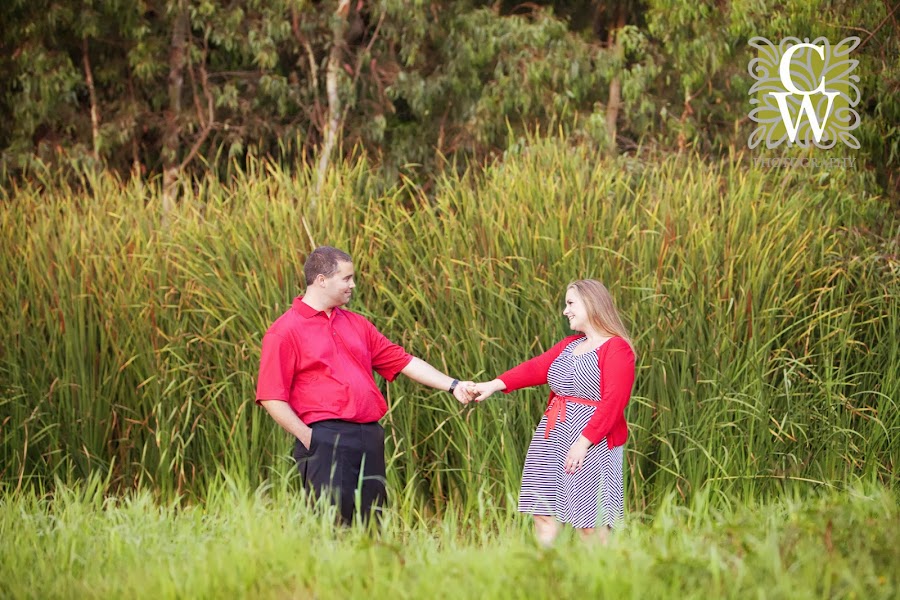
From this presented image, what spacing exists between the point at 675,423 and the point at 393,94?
1153 centimetres

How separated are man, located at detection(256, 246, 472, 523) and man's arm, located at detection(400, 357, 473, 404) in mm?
472

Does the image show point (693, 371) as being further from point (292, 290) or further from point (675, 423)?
point (292, 290)

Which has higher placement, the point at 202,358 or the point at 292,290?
the point at 292,290

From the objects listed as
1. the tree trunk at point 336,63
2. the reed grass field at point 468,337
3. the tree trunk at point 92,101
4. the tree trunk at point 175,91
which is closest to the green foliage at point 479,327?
the reed grass field at point 468,337

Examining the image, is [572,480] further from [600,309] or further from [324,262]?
[324,262]

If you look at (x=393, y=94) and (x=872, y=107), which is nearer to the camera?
(x=872, y=107)

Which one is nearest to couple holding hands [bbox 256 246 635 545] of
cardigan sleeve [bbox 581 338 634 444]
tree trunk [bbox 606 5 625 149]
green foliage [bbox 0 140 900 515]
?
cardigan sleeve [bbox 581 338 634 444]

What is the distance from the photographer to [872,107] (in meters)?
9.16

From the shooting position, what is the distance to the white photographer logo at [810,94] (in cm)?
901

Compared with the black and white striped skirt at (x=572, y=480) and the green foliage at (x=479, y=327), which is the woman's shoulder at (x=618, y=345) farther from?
the green foliage at (x=479, y=327)

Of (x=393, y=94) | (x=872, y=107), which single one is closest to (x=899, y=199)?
(x=872, y=107)

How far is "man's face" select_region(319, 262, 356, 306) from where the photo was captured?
5176mm

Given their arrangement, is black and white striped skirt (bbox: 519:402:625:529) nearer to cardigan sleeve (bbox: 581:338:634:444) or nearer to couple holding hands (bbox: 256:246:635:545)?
couple holding hands (bbox: 256:246:635:545)

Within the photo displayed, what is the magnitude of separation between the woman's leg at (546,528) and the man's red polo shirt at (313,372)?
887 millimetres
